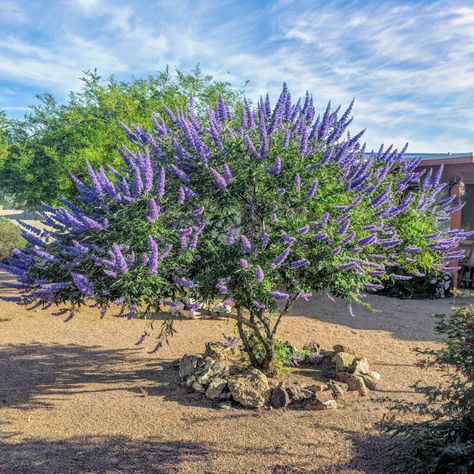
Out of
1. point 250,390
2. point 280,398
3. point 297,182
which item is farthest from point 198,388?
point 297,182

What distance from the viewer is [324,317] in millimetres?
10711

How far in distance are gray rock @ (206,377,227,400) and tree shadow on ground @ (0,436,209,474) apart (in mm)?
1159

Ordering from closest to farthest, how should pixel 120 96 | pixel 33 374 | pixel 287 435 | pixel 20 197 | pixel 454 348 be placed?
pixel 454 348 < pixel 287 435 < pixel 33 374 < pixel 120 96 < pixel 20 197

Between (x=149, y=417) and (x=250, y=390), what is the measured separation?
3.86ft

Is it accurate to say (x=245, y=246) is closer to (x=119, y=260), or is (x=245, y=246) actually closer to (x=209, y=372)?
(x=119, y=260)

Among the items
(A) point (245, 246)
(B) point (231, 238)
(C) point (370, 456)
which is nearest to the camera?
(C) point (370, 456)

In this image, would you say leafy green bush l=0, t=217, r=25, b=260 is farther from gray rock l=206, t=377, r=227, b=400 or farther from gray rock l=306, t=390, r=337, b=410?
gray rock l=306, t=390, r=337, b=410

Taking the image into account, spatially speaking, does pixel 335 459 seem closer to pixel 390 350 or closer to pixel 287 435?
pixel 287 435

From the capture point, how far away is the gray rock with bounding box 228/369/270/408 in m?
5.46

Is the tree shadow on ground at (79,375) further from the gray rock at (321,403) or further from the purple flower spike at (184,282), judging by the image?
the purple flower spike at (184,282)

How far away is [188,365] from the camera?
6438 millimetres

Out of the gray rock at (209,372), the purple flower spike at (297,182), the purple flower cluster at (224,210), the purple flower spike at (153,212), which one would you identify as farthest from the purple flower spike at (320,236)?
the gray rock at (209,372)

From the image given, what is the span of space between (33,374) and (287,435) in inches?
161

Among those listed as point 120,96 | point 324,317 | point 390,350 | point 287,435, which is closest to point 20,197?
point 120,96
